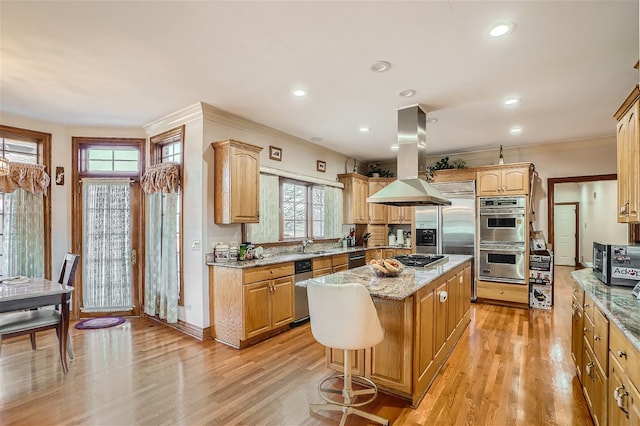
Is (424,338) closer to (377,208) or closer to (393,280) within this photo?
(393,280)

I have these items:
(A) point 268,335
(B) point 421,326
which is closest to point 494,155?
(B) point 421,326

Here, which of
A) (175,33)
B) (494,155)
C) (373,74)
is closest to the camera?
(175,33)

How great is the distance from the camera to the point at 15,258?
3914mm

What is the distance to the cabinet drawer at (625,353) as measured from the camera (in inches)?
54.2

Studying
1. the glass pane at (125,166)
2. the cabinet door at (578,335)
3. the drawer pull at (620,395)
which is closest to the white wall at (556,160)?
the cabinet door at (578,335)

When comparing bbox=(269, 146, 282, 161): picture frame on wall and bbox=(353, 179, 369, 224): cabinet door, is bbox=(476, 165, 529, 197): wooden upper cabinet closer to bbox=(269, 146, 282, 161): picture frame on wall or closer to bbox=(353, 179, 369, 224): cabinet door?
bbox=(353, 179, 369, 224): cabinet door

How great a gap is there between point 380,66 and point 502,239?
3871mm

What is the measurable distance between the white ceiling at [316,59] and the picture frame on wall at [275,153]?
57cm

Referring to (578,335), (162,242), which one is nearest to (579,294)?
(578,335)

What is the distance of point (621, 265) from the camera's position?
2.39 metres

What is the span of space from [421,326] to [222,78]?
2.77 metres

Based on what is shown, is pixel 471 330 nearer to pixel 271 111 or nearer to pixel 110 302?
pixel 271 111

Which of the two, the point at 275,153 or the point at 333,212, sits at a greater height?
the point at 275,153

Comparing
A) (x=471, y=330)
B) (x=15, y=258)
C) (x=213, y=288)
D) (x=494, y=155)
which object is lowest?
(x=471, y=330)
